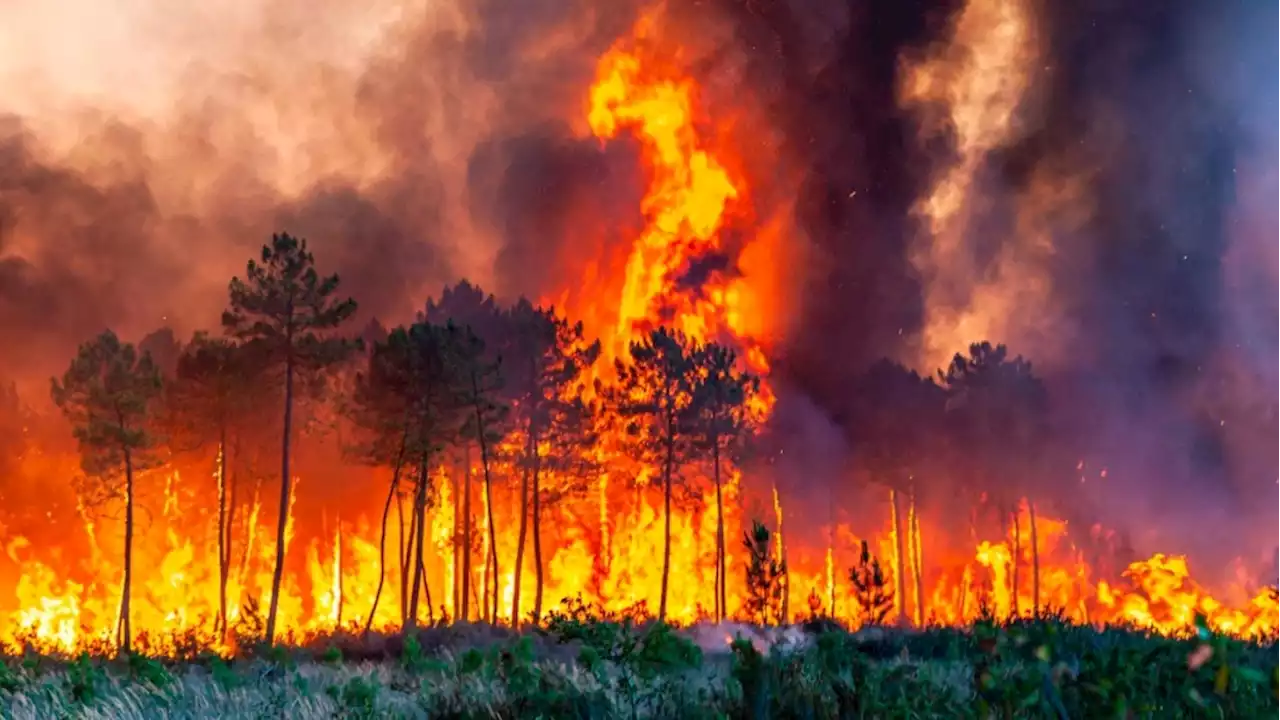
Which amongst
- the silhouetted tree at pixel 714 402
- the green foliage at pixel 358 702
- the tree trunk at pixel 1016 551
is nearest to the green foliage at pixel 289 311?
the silhouetted tree at pixel 714 402

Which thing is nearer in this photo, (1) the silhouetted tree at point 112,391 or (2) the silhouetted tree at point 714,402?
(1) the silhouetted tree at point 112,391

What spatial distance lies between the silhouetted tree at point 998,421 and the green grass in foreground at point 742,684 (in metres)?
50.8

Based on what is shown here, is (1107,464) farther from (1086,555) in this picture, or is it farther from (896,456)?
(896,456)

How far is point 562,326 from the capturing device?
4306cm

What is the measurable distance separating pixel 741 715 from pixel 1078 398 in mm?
82391

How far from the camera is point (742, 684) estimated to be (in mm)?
6305

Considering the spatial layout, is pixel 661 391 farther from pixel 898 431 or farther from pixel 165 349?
pixel 165 349

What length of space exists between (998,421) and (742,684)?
61.8 metres

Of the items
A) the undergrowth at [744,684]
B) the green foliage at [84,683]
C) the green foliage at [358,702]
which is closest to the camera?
the undergrowth at [744,684]

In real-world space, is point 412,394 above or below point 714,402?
below

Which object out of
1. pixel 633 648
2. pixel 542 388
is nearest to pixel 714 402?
pixel 542 388

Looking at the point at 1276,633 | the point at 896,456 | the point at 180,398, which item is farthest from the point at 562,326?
the point at 1276,633

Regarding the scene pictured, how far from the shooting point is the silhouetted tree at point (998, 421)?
2468 inches

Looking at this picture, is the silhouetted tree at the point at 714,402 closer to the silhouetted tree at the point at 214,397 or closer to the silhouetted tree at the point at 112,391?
the silhouetted tree at the point at 214,397
